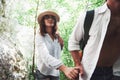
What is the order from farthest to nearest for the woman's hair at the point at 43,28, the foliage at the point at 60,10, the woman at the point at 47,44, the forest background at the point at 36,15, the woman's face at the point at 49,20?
1. the foliage at the point at 60,10
2. the forest background at the point at 36,15
3. the woman's face at the point at 49,20
4. the woman's hair at the point at 43,28
5. the woman at the point at 47,44

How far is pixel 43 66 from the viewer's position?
5777 mm

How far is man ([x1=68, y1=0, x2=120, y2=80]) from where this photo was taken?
118 inches

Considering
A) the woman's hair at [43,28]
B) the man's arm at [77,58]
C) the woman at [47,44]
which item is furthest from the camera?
the woman's hair at [43,28]

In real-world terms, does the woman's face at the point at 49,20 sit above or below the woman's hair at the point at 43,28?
above

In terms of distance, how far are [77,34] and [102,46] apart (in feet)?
0.84

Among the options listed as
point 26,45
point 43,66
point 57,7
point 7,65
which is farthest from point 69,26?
point 43,66

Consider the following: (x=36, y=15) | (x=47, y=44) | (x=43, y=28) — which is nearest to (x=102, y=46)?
(x=47, y=44)

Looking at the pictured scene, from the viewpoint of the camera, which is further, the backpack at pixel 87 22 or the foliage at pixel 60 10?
the foliage at pixel 60 10

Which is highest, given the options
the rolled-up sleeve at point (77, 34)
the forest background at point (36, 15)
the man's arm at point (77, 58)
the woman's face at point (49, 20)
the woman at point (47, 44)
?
the rolled-up sleeve at point (77, 34)

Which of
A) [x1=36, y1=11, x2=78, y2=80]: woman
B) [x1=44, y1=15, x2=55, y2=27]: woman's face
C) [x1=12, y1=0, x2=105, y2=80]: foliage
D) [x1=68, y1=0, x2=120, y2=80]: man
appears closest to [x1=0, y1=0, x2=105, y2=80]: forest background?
[x1=12, y1=0, x2=105, y2=80]: foliage

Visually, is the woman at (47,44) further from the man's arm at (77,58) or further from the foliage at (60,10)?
the foliage at (60,10)

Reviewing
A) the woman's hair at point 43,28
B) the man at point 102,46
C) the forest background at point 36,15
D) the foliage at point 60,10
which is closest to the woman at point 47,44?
the woman's hair at point 43,28

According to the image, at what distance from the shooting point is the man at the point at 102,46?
3.00m

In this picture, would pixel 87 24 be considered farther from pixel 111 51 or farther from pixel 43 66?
pixel 43 66
